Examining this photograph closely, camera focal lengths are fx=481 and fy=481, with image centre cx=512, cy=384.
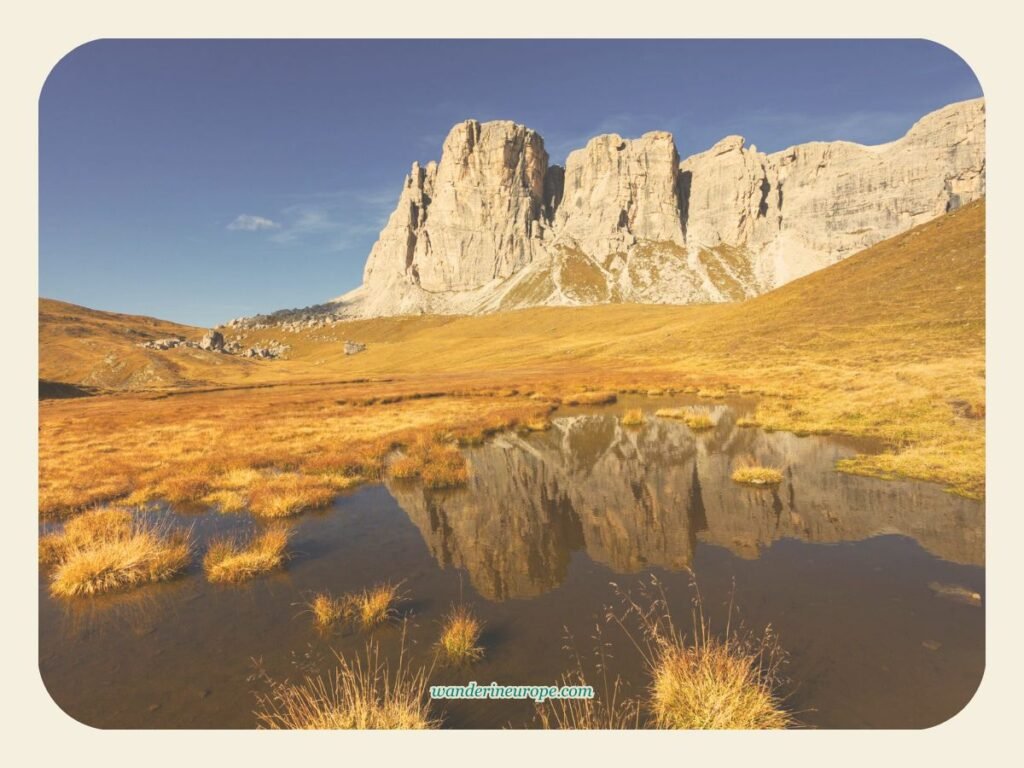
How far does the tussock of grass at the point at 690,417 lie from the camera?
22.5m

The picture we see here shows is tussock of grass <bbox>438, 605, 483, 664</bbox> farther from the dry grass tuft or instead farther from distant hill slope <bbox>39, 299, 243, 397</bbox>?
distant hill slope <bbox>39, 299, 243, 397</bbox>

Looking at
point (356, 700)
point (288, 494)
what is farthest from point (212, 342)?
point (356, 700)

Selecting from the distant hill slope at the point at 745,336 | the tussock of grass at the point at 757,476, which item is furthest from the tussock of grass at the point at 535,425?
the distant hill slope at the point at 745,336

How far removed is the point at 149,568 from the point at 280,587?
263 centimetres

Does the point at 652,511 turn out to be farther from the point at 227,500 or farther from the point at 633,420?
the point at 633,420

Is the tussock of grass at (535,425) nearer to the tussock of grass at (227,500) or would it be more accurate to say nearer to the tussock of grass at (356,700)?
the tussock of grass at (227,500)

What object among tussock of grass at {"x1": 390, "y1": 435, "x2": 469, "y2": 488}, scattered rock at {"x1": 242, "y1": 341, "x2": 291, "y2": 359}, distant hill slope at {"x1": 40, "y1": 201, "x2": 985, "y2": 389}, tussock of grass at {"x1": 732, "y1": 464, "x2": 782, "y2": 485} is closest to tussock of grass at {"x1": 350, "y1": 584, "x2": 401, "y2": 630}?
tussock of grass at {"x1": 390, "y1": 435, "x2": 469, "y2": 488}

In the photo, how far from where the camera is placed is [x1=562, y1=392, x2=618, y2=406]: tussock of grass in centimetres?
3428

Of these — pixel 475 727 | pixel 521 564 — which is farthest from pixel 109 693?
pixel 521 564

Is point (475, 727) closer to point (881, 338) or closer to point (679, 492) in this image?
point (679, 492)

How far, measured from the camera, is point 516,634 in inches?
270

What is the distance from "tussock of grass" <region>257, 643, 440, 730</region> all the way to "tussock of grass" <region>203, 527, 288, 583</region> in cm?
349

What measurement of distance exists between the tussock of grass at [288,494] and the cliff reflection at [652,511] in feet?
6.99

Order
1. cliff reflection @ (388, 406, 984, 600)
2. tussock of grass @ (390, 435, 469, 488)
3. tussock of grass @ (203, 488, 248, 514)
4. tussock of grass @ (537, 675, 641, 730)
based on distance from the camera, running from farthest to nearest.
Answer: tussock of grass @ (390, 435, 469, 488) < tussock of grass @ (203, 488, 248, 514) < cliff reflection @ (388, 406, 984, 600) < tussock of grass @ (537, 675, 641, 730)
